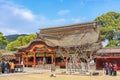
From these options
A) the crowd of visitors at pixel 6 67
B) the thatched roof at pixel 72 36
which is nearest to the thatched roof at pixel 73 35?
the thatched roof at pixel 72 36

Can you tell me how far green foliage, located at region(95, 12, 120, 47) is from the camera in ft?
179

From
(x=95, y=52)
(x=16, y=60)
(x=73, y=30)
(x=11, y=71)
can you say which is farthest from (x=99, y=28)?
(x=11, y=71)

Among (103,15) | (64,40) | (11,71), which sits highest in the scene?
(103,15)

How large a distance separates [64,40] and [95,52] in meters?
12.9

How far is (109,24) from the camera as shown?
56.1m

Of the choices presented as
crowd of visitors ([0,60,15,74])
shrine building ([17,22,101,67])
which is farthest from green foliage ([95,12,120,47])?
crowd of visitors ([0,60,15,74])

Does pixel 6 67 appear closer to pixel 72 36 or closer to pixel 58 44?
pixel 58 44

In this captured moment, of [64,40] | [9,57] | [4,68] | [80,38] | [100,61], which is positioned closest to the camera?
[4,68]

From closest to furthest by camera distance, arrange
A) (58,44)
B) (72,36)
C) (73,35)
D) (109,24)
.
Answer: (58,44) < (109,24) < (72,36) < (73,35)

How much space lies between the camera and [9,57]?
60.3m

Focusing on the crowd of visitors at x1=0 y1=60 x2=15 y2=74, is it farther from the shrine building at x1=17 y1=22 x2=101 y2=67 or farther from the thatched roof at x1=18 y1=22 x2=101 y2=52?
the thatched roof at x1=18 y1=22 x2=101 y2=52

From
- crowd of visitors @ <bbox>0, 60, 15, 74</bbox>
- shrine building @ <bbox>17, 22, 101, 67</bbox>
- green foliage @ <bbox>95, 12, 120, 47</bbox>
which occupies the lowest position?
crowd of visitors @ <bbox>0, 60, 15, 74</bbox>

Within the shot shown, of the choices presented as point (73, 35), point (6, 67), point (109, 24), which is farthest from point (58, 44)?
point (6, 67)

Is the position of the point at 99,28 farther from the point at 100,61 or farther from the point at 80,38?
the point at 100,61
